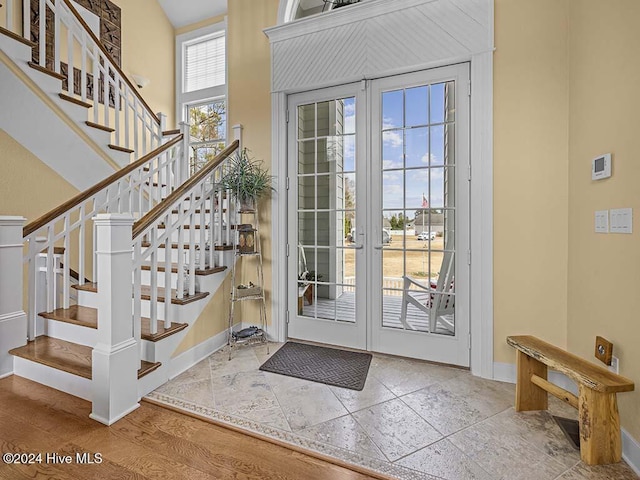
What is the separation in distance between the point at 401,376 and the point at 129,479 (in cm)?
175

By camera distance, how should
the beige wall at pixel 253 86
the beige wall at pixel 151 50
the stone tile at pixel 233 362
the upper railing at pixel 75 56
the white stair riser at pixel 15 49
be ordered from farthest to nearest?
the beige wall at pixel 151 50 → the beige wall at pixel 253 86 → the upper railing at pixel 75 56 → the white stair riser at pixel 15 49 → the stone tile at pixel 233 362

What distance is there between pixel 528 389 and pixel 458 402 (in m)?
0.41

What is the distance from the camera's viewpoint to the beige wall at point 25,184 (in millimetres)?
2760

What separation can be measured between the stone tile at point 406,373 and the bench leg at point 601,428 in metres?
0.94

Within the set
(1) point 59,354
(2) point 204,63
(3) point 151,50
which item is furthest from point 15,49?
(2) point 204,63

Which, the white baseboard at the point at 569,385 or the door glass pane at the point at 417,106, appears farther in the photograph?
the door glass pane at the point at 417,106

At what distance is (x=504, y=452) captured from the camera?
1.64 m

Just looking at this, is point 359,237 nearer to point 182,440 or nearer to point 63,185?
point 182,440

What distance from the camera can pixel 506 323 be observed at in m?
2.41

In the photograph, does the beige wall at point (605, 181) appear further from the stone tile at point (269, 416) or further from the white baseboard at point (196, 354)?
the white baseboard at point (196, 354)

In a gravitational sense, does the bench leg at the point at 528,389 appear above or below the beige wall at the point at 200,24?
below

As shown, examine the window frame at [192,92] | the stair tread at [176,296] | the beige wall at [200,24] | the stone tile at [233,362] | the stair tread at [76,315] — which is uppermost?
the beige wall at [200,24]

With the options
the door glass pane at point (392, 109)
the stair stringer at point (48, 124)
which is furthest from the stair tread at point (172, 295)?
the door glass pane at point (392, 109)

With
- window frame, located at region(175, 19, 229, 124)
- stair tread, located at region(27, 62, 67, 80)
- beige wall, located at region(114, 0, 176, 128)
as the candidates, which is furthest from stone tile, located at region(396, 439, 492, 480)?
beige wall, located at region(114, 0, 176, 128)
